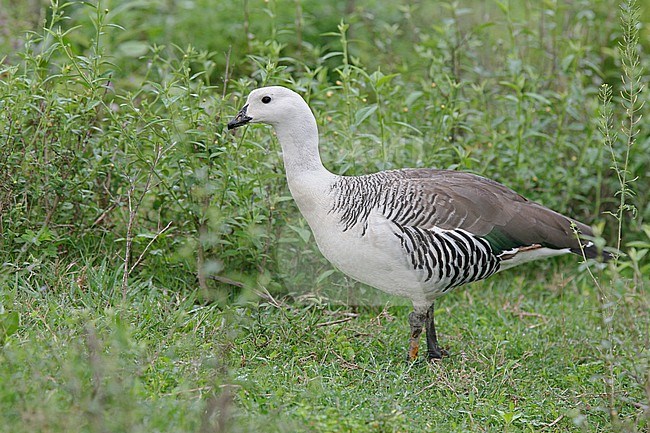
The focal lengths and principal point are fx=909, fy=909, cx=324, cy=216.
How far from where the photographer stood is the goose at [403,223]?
5816mm

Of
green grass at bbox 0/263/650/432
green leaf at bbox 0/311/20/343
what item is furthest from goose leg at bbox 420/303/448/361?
green leaf at bbox 0/311/20/343

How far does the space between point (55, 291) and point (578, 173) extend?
15.4 ft

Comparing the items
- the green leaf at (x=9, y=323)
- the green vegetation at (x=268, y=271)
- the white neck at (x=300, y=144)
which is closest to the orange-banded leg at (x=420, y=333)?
the green vegetation at (x=268, y=271)

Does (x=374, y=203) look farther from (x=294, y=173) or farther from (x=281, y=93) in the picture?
(x=281, y=93)

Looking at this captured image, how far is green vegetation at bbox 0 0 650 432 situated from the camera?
4.66 metres

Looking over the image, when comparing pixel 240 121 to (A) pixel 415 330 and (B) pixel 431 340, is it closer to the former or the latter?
(A) pixel 415 330

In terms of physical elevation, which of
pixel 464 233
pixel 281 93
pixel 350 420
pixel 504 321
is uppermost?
pixel 281 93

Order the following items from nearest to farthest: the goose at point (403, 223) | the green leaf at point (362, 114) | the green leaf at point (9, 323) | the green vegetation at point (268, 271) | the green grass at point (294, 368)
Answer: the green grass at point (294, 368)
the green vegetation at point (268, 271)
the green leaf at point (9, 323)
the goose at point (403, 223)
the green leaf at point (362, 114)

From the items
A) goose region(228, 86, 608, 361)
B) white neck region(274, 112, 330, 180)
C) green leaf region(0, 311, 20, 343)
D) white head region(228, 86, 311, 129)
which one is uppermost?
white head region(228, 86, 311, 129)

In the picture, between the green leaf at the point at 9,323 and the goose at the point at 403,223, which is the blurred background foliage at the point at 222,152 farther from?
the green leaf at the point at 9,323

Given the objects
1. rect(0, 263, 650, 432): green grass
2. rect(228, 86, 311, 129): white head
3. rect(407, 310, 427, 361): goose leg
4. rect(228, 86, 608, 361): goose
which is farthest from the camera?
rect(407, 310, 427, 361): goose leg

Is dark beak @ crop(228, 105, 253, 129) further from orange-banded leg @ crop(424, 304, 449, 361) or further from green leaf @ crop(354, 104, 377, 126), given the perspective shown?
orange-banded leg @ crop(424, 304, 449, 361)

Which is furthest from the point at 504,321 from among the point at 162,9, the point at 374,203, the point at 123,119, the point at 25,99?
the point at 162,9

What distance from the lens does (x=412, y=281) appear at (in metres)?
5.88
